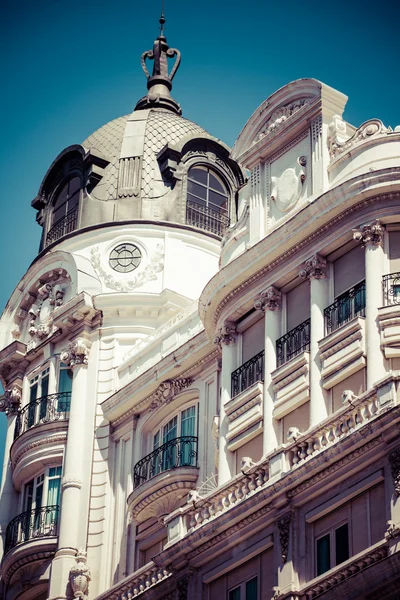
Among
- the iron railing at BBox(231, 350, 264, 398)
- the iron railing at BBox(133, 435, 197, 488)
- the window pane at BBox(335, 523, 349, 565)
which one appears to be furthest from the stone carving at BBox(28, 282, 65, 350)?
the window pane at BBox(335, 523, 349, 565)

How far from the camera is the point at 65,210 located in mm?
50625

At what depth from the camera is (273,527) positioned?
32.6 meters

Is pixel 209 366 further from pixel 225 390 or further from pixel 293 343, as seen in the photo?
pixel 293 343

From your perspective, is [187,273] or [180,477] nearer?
[180,477]

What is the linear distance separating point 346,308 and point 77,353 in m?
12.4

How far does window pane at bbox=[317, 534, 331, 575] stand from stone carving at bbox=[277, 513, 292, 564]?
688mm

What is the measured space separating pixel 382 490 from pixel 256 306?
822 cm

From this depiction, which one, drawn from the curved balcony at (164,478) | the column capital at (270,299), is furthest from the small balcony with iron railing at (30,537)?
the column capital at (270,299)

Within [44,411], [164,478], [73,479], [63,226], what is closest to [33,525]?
[73,479]

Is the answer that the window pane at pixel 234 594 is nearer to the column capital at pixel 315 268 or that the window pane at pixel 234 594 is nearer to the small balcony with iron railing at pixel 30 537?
the column capital at pixel 315 268

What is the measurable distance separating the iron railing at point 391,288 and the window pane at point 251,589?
22.4 feet

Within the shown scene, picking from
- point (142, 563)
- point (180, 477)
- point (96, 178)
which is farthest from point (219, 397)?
point (96, 178)

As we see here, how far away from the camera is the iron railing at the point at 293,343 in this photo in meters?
35.7

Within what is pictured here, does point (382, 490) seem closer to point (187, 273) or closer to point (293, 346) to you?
point (293, 346)
